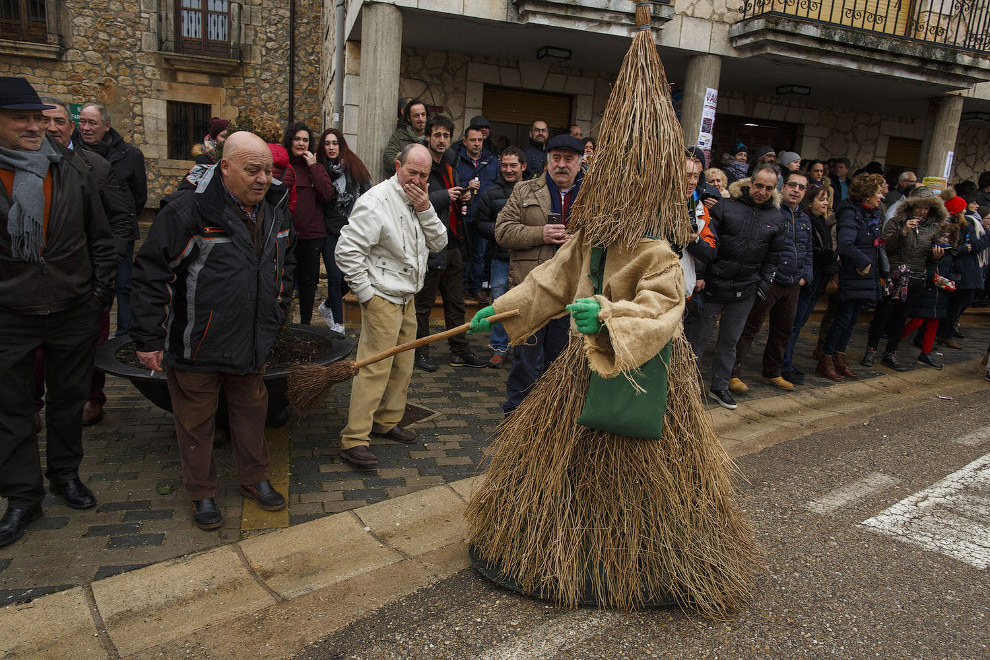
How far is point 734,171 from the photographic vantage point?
870 cm

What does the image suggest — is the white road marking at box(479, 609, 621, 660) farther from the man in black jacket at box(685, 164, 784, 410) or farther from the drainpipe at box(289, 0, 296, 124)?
the drainpipe at box(289, 0, 296, 124)

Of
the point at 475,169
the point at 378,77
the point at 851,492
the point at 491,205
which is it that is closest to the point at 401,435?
the point at 491,205

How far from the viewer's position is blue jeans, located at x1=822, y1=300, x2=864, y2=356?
23.9 ft

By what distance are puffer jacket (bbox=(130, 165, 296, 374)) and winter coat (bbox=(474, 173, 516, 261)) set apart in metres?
3.32

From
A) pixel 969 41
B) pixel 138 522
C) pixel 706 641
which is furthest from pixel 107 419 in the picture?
pixel 969 41

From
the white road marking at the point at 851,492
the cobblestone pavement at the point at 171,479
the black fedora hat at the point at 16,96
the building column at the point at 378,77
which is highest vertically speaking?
the building column at the point at 378,77

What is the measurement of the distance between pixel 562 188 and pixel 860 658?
328cm

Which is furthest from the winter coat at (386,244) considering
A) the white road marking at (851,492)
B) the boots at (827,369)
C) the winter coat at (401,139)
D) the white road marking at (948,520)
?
the boots at (827,369)

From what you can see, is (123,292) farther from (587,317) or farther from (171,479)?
(587,317)

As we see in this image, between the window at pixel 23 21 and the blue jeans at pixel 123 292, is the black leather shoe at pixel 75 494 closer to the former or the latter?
the blue jeans at pixel 123 292

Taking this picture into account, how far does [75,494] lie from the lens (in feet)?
11.5

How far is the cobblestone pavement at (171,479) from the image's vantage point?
310cm

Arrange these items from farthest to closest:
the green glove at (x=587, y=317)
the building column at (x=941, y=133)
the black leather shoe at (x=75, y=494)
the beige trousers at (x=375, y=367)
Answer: the building column at (x=941, y=133)
the beige trousers at (x=375, y=367)
the black leather shoe at (x=75, y=494)
the green glove at (x=587, y=317)

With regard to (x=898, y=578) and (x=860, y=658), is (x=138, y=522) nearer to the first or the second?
(x=860, y=658)
